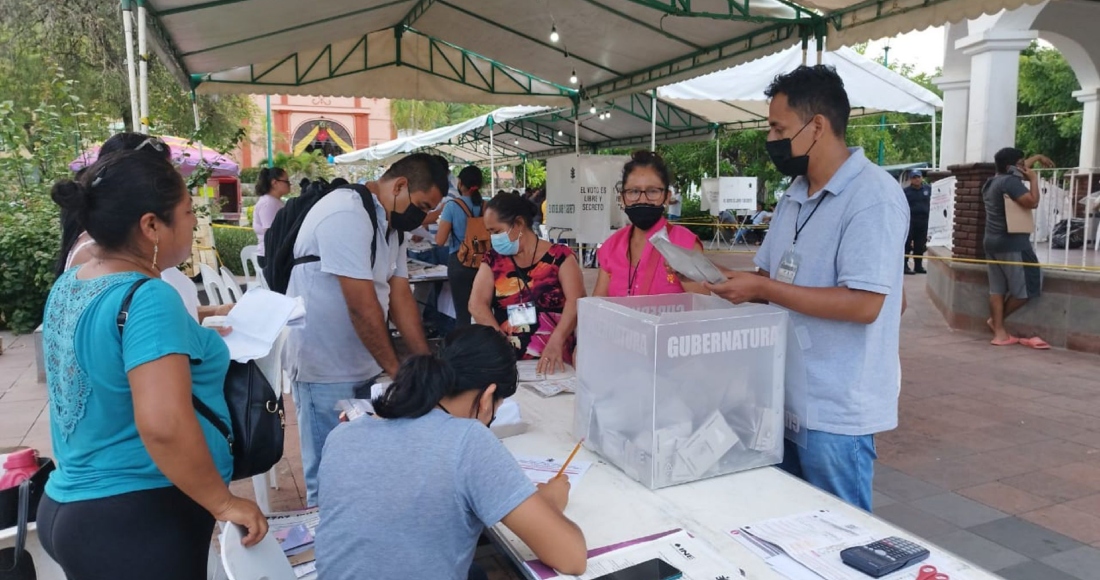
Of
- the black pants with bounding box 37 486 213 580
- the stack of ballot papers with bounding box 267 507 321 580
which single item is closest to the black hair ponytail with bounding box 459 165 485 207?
the stack of ballot papers with bounding box 267 507 321 580

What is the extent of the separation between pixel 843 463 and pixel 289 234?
208cm

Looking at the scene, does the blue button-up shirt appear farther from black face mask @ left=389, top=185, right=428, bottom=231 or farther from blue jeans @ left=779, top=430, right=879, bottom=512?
black face mask @ left=389, top=185, right=428, bottom=231

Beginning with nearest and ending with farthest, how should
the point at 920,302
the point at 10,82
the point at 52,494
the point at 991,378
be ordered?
the point at 52,494 < the point at 991,378 < the point at 920,302 < the point at 10,82

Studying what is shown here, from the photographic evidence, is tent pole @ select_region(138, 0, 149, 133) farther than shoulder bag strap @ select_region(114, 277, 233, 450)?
Yes

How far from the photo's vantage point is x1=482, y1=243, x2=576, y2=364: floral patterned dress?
10.7 feet

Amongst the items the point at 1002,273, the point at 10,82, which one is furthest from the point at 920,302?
the point at 10,82

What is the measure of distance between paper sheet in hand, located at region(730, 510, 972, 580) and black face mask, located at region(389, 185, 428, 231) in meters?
1.77

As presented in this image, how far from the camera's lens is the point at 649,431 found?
177 centimetres

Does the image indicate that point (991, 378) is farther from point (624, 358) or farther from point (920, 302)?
point (624, 358)

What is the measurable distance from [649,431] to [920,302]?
8799 mm

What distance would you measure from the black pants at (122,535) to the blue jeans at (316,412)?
3.60 feet

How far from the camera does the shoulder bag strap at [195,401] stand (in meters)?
1.44

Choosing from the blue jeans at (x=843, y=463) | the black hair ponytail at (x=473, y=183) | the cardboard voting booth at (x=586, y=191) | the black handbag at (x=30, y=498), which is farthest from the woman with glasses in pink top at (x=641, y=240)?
the cardboard voting booth at (x=586, y=191)

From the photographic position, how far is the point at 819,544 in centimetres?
152
